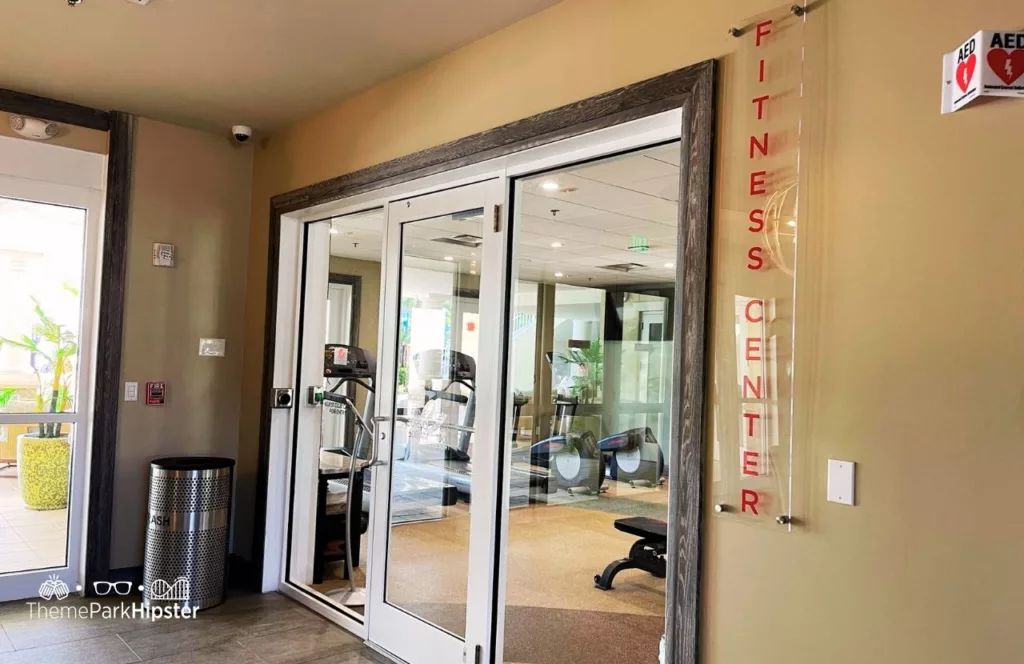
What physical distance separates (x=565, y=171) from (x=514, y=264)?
1.40ft

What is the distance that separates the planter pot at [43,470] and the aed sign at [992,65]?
14.6 ft

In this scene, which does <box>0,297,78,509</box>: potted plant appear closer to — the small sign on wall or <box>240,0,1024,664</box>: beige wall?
the small sign on wall

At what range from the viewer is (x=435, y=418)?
3.45m

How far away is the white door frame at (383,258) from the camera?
2559 millimetres

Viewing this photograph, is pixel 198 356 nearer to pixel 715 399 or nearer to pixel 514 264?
pixel 514 264

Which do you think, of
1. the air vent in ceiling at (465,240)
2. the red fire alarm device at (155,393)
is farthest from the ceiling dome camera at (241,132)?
the air vent in ceiling at (465,240)

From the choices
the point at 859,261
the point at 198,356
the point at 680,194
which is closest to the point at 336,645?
the point at 198,356

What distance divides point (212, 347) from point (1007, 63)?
13.6 feet

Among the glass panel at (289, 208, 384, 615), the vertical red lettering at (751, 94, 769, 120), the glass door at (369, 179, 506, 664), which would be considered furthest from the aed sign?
the glass panel at (289, 208, 384, 615)

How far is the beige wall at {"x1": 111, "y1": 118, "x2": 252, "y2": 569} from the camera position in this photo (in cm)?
423

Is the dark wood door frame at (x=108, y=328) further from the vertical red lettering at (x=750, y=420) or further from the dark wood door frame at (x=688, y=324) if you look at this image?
the vertical red lettering at (x=750, y=420)

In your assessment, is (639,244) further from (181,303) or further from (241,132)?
(181,303)

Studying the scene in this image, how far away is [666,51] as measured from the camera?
232 centimetres

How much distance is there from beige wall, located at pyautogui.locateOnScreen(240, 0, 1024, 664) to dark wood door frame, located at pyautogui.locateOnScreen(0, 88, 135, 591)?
342 centimetres
